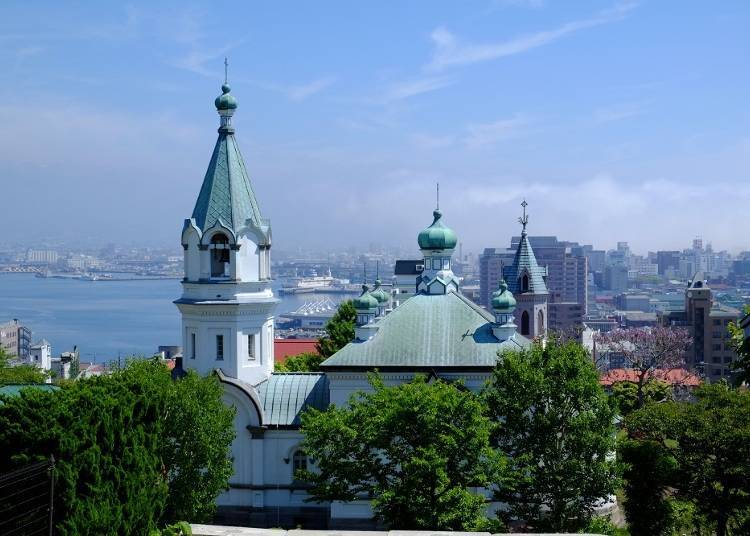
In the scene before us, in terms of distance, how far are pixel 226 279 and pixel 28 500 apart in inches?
543

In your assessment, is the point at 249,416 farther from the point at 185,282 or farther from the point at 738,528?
the point at 738,528

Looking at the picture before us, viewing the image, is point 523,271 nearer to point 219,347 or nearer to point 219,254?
point 219,254

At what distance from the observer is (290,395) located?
26.4 metres

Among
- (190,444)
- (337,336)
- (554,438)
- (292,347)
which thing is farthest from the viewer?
(292,347)

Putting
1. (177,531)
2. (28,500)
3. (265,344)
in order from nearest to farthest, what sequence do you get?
(28,500), (177,531), (265,344)

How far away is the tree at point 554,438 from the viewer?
1966 centimetres

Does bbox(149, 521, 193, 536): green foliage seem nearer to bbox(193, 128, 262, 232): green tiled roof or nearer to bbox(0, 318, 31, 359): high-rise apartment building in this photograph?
bbox(193, 128, 262, 232): green tiled roof

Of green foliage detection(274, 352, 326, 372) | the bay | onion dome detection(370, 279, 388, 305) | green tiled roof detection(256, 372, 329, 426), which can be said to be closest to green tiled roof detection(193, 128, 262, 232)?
green tiled roof detection(256, 372, 329, 426)

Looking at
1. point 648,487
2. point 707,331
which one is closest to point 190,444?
point 648,487

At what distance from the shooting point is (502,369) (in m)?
20.9

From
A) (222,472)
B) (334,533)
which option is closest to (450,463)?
(222,472)

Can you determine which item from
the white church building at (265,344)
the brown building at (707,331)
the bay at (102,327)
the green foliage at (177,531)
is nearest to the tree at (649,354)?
the white church building at (265,344)

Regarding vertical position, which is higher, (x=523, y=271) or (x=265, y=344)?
(x=523, y=271)

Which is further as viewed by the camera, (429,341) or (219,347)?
(219,347)
